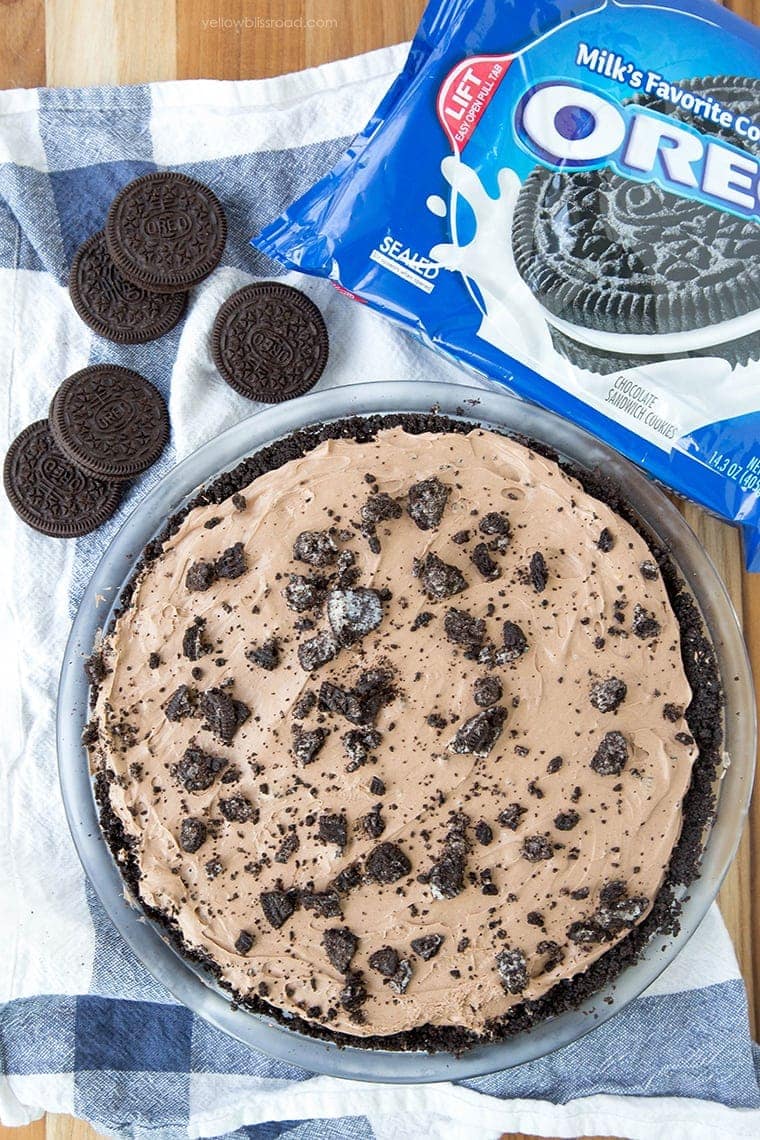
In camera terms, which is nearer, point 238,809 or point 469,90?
point 238,809

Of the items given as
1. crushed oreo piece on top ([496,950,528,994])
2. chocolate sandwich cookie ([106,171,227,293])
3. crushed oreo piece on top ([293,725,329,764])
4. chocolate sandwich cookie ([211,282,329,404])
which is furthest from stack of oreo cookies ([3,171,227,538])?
crushed oreo piece on top ([496,950,528,994])

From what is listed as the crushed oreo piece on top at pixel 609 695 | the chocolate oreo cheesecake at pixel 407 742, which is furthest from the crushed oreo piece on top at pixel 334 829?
the crushed oreo piece on top at pixel 609 695

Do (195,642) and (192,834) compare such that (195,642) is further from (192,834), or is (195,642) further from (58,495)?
(58,495)

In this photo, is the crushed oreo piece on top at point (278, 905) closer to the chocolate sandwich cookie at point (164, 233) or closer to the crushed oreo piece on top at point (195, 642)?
the crushed oreo piece on top at point (195, 642)

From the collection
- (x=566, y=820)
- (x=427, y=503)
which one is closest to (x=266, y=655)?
(x=427, y=503)

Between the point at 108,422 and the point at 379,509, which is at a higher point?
the point at 379,509

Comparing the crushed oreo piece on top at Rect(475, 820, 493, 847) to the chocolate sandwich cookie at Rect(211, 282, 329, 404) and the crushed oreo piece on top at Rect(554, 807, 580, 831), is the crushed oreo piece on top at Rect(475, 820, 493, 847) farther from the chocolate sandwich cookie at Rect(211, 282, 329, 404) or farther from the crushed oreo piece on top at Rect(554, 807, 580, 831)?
the chocolate sandwich cookie at Rect(211, 282, 329, 404)
